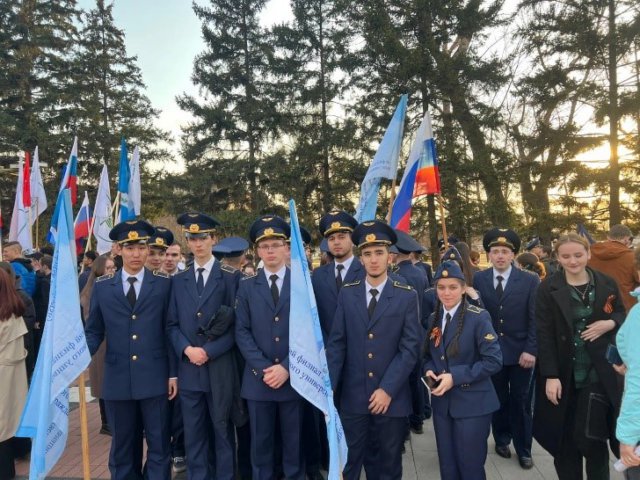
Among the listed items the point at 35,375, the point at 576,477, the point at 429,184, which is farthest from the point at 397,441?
the point at 429,184

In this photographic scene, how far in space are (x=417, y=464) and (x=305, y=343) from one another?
2180mm

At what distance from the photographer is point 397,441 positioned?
371 cm

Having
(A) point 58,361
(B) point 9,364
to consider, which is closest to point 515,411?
(A) point 58,361

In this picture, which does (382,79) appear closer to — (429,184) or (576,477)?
(429,184)

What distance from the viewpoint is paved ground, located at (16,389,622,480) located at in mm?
4465

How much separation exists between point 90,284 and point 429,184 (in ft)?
15.3

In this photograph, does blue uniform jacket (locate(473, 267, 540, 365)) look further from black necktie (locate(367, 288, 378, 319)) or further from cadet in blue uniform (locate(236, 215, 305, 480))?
cadet in blue uniform (locate(236, 215, 305, 480))

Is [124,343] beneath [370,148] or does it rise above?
beneath

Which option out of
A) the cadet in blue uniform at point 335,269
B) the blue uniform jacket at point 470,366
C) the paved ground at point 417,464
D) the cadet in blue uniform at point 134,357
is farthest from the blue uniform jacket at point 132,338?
the blue uniform jacket at point 470,366

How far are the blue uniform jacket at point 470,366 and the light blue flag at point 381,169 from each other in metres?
2.43

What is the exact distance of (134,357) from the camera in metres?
4.08

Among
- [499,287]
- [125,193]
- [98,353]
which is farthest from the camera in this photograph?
[125,193]

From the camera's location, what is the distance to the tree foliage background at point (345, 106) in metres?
17.3

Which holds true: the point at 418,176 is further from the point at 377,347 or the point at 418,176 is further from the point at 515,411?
the point at 377,347
